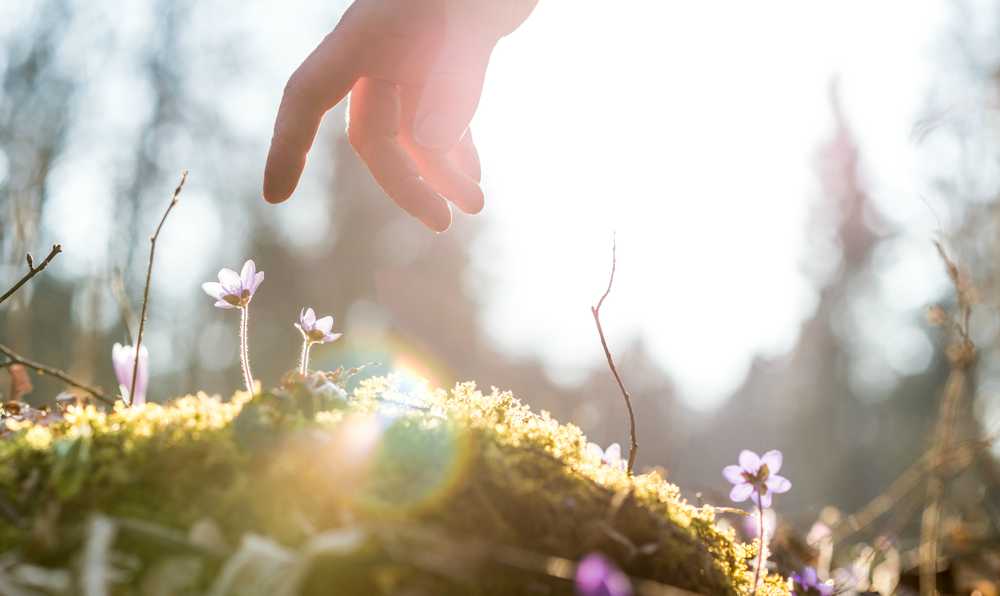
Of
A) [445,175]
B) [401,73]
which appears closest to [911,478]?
[445,175]

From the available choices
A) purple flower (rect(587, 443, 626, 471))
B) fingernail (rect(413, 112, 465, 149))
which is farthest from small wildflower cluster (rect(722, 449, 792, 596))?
fingernail (rect(413, 112, 465, 149))

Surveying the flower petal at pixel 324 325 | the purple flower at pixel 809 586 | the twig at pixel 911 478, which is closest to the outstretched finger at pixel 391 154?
the flower petal at pixel 324 325

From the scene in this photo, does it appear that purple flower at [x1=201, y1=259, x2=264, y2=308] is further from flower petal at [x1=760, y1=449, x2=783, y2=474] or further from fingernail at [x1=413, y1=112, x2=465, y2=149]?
flower petal at [x1=760, y1=449, x2=783, y2=474]

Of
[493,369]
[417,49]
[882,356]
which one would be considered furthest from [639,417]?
[882,356]

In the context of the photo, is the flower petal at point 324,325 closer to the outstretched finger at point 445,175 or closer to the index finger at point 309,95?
the index finger at point 309,95

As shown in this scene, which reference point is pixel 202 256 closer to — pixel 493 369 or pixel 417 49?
pixel 493 369

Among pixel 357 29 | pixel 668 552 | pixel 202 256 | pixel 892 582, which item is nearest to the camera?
pixel 668 552

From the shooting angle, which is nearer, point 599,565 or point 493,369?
point 599,565
